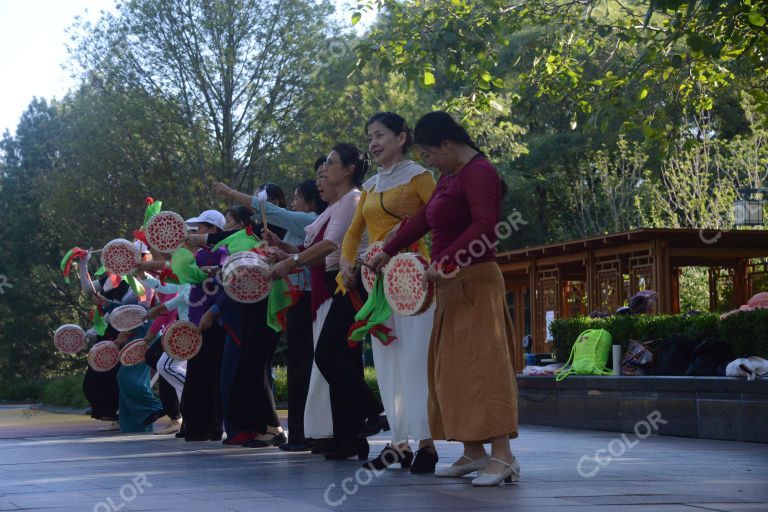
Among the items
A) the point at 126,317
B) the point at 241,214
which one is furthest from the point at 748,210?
the point at 241,214

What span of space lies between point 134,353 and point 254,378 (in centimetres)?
271

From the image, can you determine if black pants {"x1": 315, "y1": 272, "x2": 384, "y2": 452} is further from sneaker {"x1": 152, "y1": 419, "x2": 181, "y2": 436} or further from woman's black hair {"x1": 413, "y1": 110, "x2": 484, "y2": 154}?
sneaker {"x1": 152, "y1": 419, "x2": 181, "y2": 436}

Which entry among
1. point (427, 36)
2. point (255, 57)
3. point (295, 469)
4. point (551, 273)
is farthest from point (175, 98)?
point (295, 469)

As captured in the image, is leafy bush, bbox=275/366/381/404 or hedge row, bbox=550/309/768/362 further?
leafy bush, bbox=275/366/381/404

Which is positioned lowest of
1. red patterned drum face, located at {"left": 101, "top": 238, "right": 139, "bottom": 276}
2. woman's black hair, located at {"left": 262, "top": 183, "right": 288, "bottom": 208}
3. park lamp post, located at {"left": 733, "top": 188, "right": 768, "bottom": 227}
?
red patterned drum face, located at {"left": 101, "top": 238, "right": 139, "bottom": 276}

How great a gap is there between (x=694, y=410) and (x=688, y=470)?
407 centimetres

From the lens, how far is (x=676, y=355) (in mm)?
12328

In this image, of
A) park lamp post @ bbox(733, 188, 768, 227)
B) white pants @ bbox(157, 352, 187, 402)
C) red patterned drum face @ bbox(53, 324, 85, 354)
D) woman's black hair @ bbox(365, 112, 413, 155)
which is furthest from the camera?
park lamp post @ bbox(733, 188, 768, 227)

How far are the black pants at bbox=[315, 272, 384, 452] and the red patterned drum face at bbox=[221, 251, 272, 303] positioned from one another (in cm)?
110

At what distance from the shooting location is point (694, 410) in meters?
11.4

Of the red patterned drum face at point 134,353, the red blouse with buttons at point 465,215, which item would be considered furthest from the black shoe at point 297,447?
the red patterned drum face at point 134,353

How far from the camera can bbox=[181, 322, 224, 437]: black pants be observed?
35.3 feet

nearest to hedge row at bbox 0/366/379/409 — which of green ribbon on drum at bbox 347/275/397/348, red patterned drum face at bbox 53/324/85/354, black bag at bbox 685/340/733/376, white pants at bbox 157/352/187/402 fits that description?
red patterned drum face at bbox 53/324/85/354

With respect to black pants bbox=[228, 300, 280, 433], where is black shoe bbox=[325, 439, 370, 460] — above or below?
below
